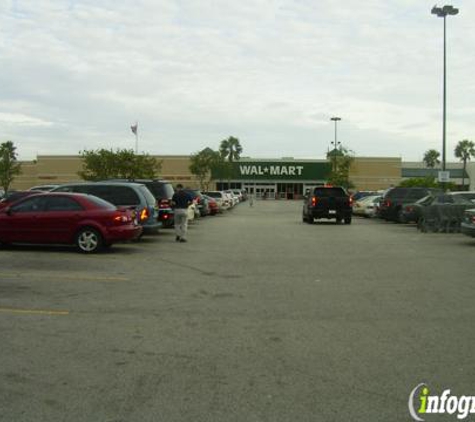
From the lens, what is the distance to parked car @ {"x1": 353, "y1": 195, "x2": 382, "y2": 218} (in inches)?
1365

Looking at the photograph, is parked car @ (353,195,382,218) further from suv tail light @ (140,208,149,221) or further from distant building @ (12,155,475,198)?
distant building @ (12,155,475,198)

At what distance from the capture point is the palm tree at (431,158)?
405 feet

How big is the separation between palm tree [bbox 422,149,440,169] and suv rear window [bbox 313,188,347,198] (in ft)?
329

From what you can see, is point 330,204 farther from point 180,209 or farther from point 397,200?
point 180,209

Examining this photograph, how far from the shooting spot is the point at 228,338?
22.9 feet

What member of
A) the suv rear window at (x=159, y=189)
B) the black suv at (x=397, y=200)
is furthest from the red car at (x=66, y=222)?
the black suv at (x=397, y=200)

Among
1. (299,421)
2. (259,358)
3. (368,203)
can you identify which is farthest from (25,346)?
(368,203)

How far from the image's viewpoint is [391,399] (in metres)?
5.07

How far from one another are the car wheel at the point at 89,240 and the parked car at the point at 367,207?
71.7ft

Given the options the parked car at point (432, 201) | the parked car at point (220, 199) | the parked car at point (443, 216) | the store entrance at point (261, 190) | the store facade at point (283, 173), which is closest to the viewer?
the parked car at point (443, 216)

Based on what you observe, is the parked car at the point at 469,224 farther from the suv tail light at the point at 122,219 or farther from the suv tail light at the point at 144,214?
the suv tail light at the point at 122,219

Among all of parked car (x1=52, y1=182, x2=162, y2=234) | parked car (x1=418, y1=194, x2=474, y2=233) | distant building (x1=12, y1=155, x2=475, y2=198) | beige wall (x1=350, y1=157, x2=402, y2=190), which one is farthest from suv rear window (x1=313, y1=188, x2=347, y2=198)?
beige wall (x1=350, y1=157, x2=402, y2=190)

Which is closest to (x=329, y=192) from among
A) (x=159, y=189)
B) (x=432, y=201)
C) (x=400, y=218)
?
(x=400, y=218)

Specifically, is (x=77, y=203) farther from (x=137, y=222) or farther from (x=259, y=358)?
(x=259, y=358)
